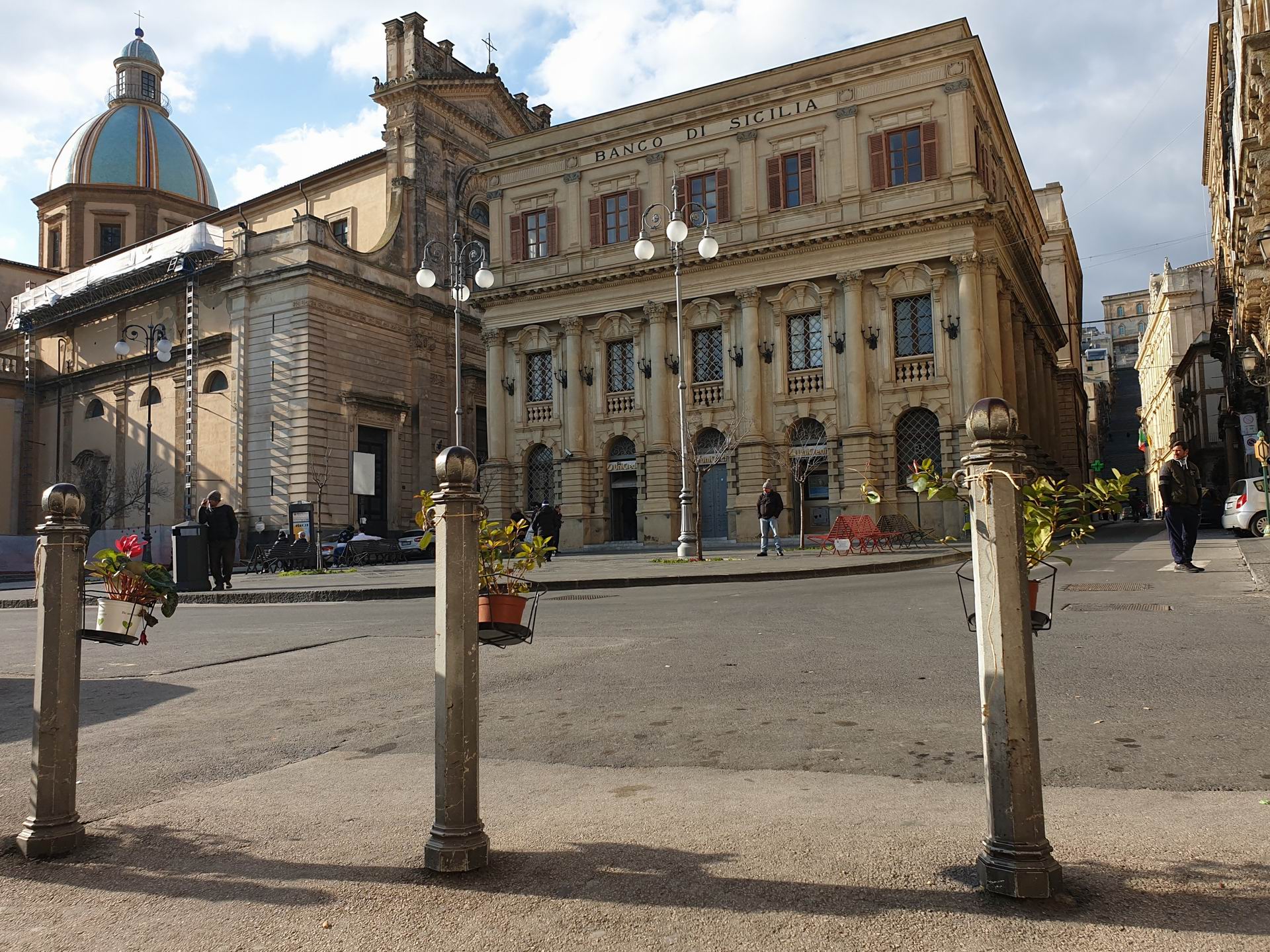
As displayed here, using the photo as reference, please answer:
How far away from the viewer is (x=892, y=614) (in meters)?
10.1

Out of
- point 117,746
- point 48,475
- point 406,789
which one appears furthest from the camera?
point 48,475

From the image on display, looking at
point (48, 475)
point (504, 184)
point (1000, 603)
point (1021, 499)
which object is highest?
point (504, 184)

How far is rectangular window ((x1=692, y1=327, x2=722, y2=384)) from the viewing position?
111ft

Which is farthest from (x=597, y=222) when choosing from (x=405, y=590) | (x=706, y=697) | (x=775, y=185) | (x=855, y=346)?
(x=706, y=697)

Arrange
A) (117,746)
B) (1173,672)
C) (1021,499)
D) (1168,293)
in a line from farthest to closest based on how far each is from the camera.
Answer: (1168,293) < (1173,672) < (117,746) < (1021,499)

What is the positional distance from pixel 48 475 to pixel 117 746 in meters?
50.6

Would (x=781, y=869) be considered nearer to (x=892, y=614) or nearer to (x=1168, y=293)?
(x=892, y=614)

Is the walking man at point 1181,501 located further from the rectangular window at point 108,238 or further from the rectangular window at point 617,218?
the rectangular window at point 108,238

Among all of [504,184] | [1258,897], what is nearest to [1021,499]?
[1258,897]

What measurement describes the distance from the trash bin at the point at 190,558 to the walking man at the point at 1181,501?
624 inches

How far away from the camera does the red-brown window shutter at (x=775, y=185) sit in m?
32.3

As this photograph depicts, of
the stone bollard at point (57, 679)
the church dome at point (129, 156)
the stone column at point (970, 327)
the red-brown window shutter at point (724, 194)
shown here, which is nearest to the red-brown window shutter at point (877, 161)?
the stone column at point (970, 327)

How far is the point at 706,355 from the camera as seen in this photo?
111 ft

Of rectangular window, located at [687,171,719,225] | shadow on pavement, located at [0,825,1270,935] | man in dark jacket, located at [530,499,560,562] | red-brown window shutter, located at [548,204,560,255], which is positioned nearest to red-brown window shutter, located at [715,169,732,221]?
rectangular window, located at [687,171,719,225]
